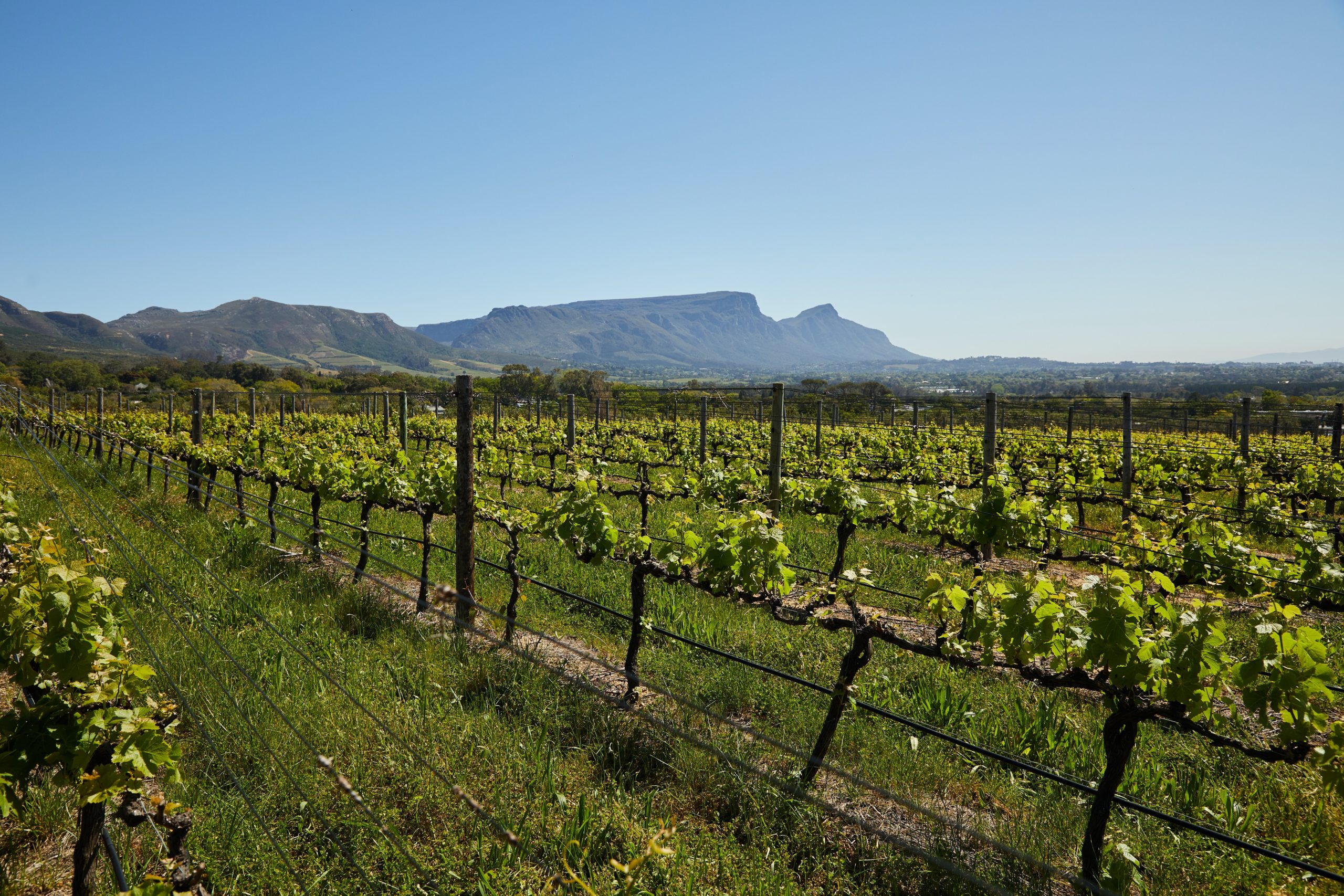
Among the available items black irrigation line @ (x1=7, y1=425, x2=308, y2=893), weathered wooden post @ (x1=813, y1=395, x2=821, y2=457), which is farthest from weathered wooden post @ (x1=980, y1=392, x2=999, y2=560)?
weathered wooden post @ (x1=813, y1=395, x2=821, y2=457)

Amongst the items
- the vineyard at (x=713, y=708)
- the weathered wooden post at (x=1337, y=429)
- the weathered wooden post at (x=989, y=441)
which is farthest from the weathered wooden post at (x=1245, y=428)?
the weathered wooden post at (x=989, y=441)

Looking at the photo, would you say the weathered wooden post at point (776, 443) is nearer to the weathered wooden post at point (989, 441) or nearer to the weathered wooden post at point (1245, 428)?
the weathered wooden post at point (989, 441)

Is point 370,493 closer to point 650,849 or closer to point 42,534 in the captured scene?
point 42,534

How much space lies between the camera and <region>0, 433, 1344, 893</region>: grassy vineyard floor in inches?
128

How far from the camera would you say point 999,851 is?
3359 millimetres

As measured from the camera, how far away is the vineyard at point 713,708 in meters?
2.95

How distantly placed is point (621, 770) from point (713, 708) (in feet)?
3.38

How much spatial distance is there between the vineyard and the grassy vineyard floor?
0.02 metres

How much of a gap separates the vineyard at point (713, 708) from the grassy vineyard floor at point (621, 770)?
0.02m

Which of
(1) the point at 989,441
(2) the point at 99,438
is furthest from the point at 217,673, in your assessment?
(2) the point at 99,438

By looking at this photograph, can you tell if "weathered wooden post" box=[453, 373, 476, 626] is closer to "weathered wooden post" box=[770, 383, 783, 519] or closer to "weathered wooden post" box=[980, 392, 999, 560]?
"weathered wooden post" box=[770, 383, 783, 519]

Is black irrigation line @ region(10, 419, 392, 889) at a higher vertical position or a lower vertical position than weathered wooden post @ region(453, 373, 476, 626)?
lower

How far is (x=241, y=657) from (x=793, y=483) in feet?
20.8

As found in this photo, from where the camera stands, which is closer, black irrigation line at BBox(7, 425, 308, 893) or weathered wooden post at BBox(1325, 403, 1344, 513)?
black irrigation line at BBox(7, 425, 308, 893)
